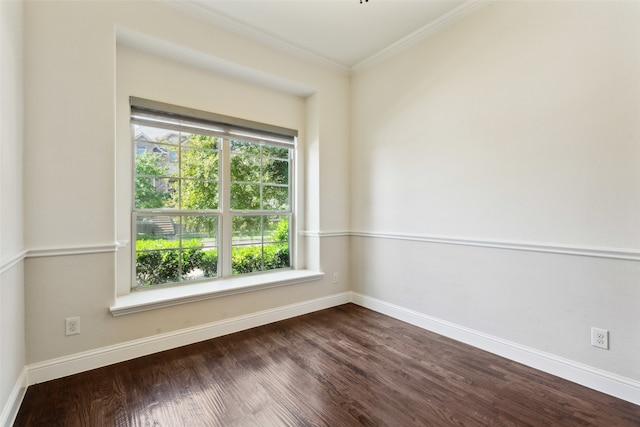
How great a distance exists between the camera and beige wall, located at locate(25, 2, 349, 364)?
1883 mm

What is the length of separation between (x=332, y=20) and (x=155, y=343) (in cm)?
308

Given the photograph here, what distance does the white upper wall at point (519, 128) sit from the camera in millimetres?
1750

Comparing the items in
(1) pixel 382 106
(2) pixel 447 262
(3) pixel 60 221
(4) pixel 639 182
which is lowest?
(2) pixel 447 262

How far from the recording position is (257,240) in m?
3.26

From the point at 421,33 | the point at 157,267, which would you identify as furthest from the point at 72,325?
the point at 421,33

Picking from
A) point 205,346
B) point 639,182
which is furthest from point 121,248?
point 639,182

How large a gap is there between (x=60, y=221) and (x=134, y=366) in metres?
1.12

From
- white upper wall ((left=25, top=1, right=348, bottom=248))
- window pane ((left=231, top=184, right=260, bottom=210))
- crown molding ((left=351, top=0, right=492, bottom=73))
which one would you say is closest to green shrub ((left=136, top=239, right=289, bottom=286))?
window pane ((left=231, top=184, right=260, bottom=210))

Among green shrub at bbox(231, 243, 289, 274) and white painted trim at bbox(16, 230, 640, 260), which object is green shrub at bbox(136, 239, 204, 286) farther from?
green shrub at bbox(231, 243, 289, 274)

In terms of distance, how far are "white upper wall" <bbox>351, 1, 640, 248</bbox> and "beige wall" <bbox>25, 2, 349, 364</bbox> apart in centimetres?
168

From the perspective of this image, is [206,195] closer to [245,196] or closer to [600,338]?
[245,196]

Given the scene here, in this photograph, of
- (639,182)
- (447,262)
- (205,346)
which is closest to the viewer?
(639,182)

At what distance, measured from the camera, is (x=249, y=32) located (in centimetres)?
271

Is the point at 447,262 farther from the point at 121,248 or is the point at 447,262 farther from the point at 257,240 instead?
the point at 121,248
